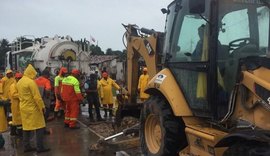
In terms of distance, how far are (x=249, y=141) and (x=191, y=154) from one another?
4.88 ft

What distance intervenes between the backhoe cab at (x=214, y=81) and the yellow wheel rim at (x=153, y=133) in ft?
0.18

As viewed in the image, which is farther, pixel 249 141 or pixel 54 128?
pixel 54 128

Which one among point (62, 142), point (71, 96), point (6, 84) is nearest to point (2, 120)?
point (62, 142)

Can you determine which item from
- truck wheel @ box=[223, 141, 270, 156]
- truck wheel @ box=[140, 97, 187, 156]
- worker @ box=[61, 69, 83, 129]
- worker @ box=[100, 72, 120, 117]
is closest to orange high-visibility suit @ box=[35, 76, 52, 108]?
worker @ box=[61, 69, 83, 129]

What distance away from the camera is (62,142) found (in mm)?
9938

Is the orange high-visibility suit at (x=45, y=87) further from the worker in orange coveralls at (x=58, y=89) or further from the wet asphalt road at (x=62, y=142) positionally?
the worker in orange coveralls at (x=58, y=89)

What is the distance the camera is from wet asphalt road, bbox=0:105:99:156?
8.85 meters

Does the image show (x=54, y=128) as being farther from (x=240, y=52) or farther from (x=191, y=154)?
(x=240, y=52)

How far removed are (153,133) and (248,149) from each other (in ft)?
8.85

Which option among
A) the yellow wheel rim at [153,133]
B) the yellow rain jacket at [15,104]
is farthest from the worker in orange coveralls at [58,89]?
the yellow wheel rim at [153,133]

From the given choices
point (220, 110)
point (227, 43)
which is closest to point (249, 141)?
Result: point (220, 110)

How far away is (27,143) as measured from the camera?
9.15 m

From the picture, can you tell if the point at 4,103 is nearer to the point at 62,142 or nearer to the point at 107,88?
the point at 62,142

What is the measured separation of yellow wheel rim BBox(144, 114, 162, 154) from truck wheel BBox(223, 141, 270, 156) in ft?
6.94
